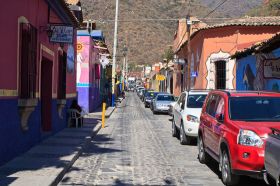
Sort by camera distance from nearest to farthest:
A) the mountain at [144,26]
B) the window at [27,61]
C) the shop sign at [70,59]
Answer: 1. the window at [27,61]
2. the shop sign at [70,59]
3. the mountain at [144,26]

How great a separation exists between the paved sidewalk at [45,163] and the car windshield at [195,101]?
369cm

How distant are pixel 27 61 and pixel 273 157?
7.20m

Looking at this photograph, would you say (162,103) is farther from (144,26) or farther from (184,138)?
(144,26)

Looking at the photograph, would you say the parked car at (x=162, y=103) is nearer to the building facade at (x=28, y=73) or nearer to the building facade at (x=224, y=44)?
the building facade at (x=224, y=44)

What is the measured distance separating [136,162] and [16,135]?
297cm

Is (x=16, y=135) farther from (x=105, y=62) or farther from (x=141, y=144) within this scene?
(x=105, y=62)

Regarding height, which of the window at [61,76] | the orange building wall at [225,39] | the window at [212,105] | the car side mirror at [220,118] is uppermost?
the orange building wall at [225,39]

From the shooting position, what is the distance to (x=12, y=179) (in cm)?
884

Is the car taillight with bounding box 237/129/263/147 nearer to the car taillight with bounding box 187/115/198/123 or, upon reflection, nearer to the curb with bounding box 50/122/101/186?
the curb with bounding box 50/122/101/186

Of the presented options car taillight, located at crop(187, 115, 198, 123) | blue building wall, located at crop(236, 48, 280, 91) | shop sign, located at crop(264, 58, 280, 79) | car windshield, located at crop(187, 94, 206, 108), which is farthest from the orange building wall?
car taillight, located at crop(187, 115, 198, 123)

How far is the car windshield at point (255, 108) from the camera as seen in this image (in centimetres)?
967

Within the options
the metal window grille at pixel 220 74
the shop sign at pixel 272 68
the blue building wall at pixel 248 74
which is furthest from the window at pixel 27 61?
the metal window grille at pixel 220 74

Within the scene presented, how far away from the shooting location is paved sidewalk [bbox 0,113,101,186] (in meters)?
8.91

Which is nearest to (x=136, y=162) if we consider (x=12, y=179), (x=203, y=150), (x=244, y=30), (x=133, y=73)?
(x=203, y=150)
